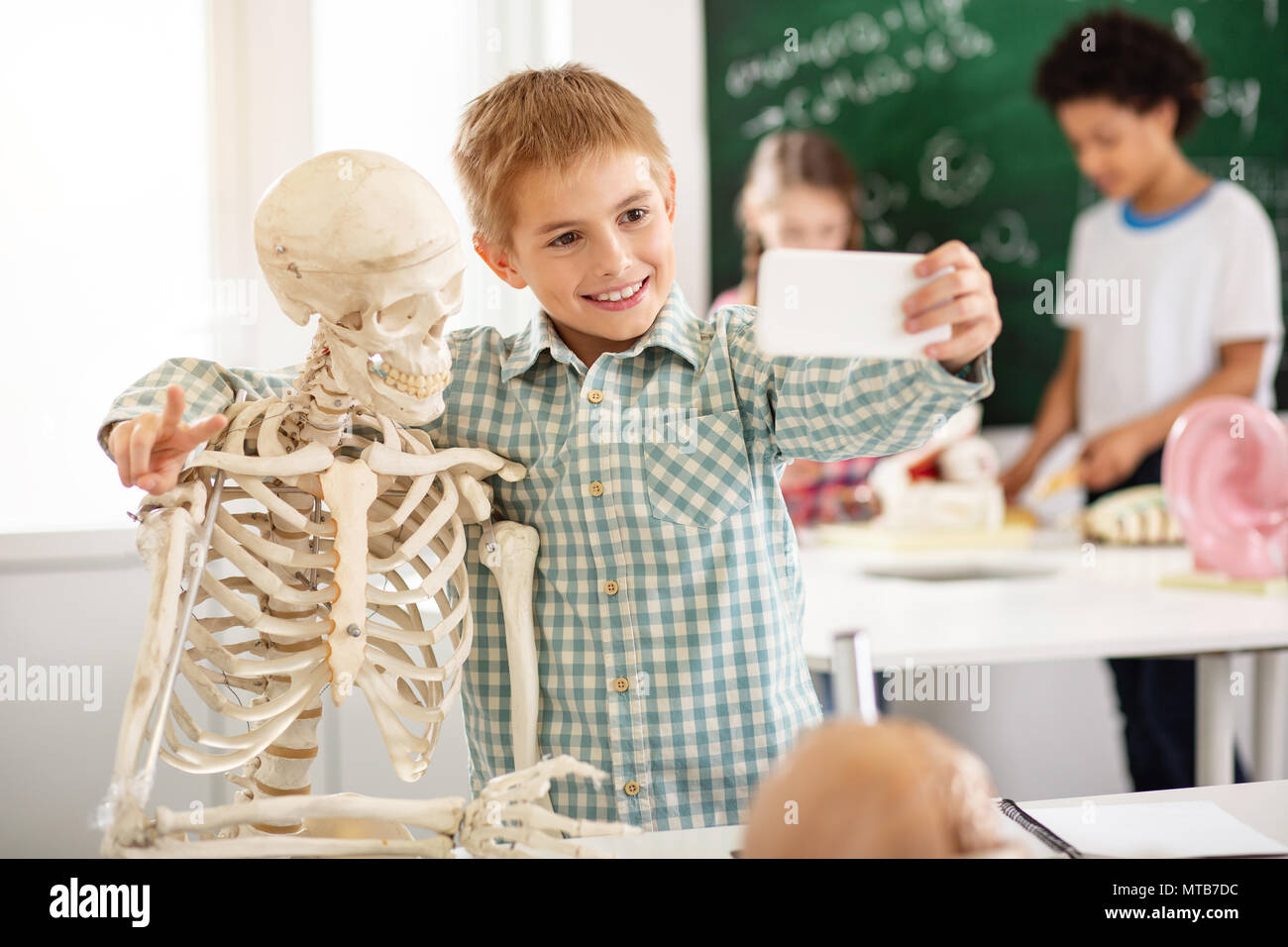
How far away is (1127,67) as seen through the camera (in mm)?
3215

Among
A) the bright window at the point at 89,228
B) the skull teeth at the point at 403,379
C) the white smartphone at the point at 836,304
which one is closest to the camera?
the white smartphone at the point at 836,304

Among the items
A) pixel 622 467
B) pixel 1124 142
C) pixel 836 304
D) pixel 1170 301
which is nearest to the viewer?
pixel 836 304

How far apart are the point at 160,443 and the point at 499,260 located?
18.4 inches

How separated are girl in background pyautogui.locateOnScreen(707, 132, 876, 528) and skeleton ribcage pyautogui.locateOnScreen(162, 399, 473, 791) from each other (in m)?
1.93

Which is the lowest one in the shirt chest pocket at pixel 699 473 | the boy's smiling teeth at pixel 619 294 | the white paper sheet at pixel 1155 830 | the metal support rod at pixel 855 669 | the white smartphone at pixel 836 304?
the white paper sheet at pixel 1155 830

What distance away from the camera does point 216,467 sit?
1.09 m

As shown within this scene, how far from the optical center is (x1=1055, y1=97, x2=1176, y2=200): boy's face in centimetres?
316

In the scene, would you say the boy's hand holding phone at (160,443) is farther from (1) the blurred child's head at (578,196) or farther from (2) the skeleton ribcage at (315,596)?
(1) the blurred child's head at (578,196)

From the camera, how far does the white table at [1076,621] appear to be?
1914 mm

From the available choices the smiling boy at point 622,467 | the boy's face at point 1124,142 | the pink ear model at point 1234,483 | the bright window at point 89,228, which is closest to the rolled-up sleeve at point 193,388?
the smiling boy at point 622,467

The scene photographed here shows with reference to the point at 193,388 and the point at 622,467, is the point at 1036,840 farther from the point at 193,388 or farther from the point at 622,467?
the point at 193,388

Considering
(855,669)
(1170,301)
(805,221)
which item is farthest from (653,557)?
(1170,301)

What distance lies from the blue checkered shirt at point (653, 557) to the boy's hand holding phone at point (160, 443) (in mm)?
230

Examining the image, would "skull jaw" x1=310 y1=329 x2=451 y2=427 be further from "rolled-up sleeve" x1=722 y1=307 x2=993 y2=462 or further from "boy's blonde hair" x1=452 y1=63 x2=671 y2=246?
"rolled-up sleeve" x1=722 y1=307 x2=993 y2=462
